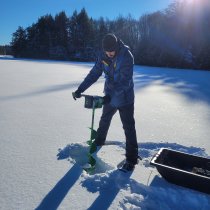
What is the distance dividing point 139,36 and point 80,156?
132 ft

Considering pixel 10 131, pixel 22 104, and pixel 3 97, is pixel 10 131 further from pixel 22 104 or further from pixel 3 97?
pixel 3 97

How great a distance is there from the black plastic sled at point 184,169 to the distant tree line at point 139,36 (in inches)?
858

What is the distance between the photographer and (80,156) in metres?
3.20

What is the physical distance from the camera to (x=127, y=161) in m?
2.95

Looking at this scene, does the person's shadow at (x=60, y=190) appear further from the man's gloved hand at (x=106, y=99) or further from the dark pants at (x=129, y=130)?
the man's gloved hand at (x=106, y=99)

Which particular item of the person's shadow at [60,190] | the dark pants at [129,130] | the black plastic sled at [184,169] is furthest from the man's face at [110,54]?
the person's shadow at [60,190]

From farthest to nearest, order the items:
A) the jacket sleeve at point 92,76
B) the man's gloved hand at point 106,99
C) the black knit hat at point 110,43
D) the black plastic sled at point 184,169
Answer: the jacket sleeve at point 92,76 < the man's gloved hand at point 106,99 < the black knit hat at point 110,43 < the black plastic sled at point 184,169

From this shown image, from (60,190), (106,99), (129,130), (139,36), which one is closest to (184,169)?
(129,130)

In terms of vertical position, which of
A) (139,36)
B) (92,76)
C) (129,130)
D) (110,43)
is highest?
(139,36)

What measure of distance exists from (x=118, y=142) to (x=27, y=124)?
150 centimetres

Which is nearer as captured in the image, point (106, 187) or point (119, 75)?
point (106, 187)

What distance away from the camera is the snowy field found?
7.52 feet

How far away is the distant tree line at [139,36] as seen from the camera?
83.6 feet

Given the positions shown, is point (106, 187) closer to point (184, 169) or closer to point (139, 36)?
point (184, 169)
